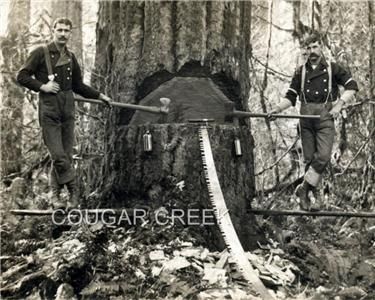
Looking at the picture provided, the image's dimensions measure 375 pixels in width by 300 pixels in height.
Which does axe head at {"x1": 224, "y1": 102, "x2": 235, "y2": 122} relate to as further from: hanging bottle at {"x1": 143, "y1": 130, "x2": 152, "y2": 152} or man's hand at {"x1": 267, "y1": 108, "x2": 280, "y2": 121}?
hanging bottle at {"x1": 143, "y1": 130, "x2": 152, "y2": 152}

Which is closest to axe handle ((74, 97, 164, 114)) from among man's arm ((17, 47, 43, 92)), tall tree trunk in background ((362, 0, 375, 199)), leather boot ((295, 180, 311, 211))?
man's arm ((17, 47, 43, 92))

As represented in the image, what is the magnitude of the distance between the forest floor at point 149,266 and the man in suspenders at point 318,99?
27.2 inches

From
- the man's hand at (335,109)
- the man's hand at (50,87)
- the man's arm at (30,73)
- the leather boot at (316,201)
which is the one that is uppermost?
the man's arm at (30,73)

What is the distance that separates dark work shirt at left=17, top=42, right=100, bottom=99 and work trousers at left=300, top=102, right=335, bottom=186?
5.48 ft

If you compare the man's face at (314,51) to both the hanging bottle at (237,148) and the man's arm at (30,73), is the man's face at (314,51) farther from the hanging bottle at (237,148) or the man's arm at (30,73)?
the man's arm at (30,73)

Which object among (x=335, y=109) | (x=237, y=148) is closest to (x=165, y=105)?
(x=237, y=148)

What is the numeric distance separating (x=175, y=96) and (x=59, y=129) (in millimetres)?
881

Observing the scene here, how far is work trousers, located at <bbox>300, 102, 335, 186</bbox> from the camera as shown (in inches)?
189

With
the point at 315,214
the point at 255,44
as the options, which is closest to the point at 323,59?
the point at 255,44

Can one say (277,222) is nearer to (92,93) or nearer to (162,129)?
(162,129)

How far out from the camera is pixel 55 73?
14.4 ft

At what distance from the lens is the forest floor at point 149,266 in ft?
13.3

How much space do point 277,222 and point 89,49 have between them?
2.08 m

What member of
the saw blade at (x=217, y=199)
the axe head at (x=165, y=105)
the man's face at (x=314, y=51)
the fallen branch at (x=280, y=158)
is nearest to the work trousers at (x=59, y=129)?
the axe head at (x=165, y=105)
